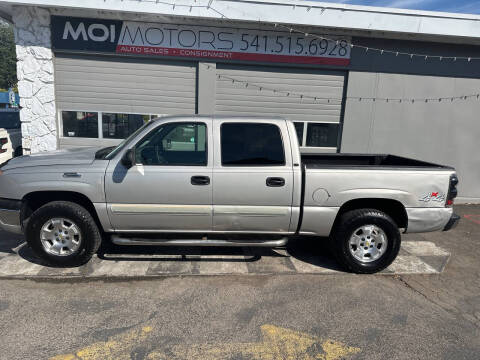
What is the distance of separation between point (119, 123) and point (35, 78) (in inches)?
81.4

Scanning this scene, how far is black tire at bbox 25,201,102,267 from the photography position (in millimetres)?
3951

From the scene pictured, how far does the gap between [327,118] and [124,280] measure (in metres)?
6.24

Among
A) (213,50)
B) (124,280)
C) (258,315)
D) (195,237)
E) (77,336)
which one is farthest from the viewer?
(213,50)

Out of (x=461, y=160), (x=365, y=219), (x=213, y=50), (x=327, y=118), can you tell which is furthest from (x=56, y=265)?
(x=461, y=160)

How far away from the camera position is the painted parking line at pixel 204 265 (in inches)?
159

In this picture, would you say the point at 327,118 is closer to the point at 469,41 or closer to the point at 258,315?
the point at 469,41

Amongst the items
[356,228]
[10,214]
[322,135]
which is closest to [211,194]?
[356,228]

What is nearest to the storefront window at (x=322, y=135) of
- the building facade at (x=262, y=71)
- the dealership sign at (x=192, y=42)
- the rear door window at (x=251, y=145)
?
the building facade at (x=262, y=71)

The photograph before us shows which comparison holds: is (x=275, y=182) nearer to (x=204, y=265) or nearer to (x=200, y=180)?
(x=200, y=180)

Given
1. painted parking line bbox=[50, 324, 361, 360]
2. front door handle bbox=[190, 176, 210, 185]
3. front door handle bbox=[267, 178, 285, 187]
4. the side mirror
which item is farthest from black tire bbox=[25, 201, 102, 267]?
front door handle bbox=[267, 178, 285, 187]

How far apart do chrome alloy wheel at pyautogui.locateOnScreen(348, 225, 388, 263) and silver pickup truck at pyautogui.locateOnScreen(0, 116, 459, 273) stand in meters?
0.01

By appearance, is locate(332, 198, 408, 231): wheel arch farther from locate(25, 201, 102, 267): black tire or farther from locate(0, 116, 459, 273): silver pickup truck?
locate(25, 201, 102, 267): black tire

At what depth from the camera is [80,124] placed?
791 cm

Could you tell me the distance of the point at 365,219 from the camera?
4137 millimetres
